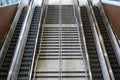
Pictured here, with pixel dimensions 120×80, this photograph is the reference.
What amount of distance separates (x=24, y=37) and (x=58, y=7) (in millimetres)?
4926

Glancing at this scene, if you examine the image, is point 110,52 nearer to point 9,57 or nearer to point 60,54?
point 60,54

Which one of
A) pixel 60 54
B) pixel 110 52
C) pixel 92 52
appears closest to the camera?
pixel 110 52

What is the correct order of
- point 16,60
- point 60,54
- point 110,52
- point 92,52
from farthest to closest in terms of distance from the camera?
point 60,54 < point 92,52 < point 110,52 < point 16,60

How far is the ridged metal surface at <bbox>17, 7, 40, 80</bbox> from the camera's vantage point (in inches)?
338

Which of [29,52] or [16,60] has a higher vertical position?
[29,52]

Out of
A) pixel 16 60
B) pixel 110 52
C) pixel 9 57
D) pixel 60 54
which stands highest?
pixel 60 54

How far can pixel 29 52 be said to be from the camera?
31.6ft

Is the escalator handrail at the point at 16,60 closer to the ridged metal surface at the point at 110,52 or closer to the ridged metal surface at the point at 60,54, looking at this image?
the ridged metal surface at the point at 60,54

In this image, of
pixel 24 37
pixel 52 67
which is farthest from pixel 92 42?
pixel 24 37

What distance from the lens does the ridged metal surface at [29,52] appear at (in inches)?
338

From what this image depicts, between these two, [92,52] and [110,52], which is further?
[92,52]

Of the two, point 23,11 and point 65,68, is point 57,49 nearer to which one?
point 65,68

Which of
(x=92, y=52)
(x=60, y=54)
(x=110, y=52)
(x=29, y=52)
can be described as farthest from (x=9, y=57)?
(x=110, y=52)

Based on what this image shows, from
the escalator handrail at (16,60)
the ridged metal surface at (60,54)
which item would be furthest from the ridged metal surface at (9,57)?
the ridged metal surface at (60,54)
